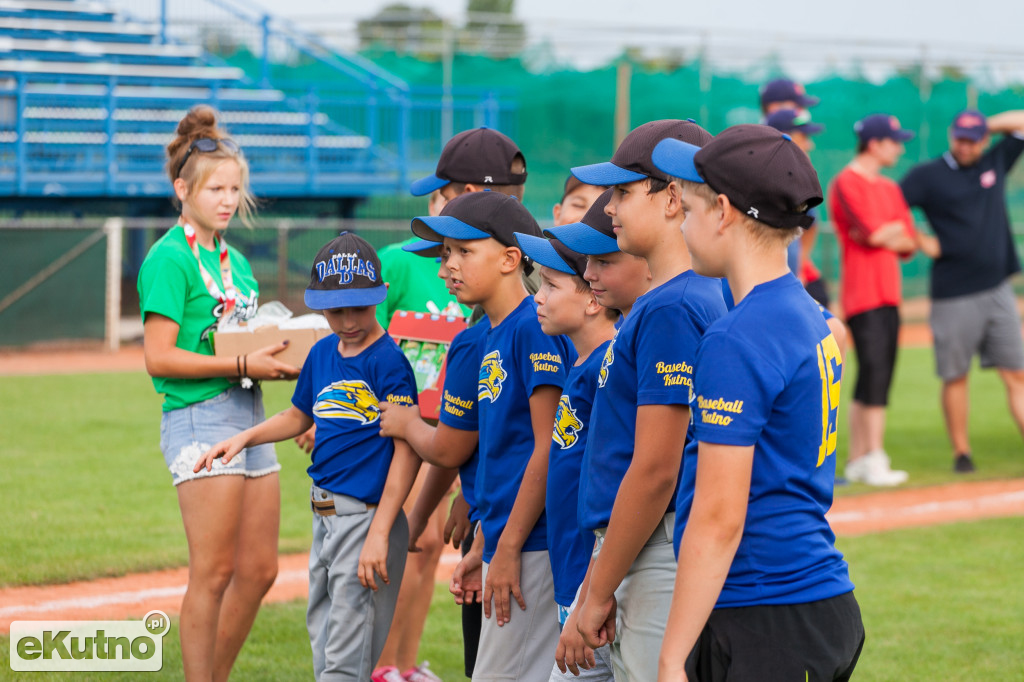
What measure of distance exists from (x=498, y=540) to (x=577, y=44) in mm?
19458

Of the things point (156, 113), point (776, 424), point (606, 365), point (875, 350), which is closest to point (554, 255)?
point (606, 365)

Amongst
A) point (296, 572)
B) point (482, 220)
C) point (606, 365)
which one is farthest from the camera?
point (296, 572)

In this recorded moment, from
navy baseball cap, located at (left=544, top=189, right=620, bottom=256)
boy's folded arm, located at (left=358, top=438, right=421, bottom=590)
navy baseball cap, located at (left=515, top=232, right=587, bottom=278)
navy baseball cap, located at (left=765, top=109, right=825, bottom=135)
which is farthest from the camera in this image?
navy baseball cap, located at (left=765, top=109, right=825, bottom=135)

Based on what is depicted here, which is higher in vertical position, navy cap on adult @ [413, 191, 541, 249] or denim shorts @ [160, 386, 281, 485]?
navy cap on adult @ [413, 191, 541, 249]

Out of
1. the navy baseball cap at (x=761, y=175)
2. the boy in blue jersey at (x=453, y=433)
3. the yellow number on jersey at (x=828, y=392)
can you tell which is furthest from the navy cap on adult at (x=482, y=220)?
the yellow number on jersey at (x=828, y=392)

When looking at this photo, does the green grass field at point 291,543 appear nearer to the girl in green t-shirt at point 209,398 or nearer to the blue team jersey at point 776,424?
the girl in green t-shirt at point 209,398

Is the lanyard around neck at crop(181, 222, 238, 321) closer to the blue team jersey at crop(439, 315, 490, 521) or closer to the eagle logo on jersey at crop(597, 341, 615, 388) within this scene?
the blue team jersey at crop(439, 315, 490, 521)

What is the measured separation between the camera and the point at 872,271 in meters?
8.07

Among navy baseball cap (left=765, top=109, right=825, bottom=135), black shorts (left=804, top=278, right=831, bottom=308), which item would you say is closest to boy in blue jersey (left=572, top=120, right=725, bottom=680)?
navy baseball cap (left=765, top=109, right=825, bottom=135)

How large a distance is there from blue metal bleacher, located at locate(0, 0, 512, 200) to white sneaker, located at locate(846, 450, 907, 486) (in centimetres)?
1136

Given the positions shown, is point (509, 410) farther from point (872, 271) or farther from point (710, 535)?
point (872, 271)

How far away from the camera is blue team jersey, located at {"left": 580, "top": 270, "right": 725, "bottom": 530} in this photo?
7.77ft

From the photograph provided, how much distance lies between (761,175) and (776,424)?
500 mm

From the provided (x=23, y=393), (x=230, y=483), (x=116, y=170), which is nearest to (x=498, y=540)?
(x=230, y=483)
